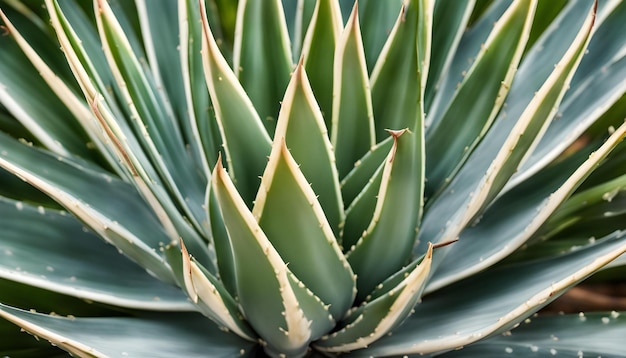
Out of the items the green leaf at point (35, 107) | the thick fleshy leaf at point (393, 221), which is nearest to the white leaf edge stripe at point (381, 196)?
the thick fleshy leaf at point (393, 221)

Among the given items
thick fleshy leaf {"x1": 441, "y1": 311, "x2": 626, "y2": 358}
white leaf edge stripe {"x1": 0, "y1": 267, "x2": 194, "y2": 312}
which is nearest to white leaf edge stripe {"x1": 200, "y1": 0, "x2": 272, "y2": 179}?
white leaf edge stripe {"x1": 0, "y1": 267, "x2": 194, "y2": 312}

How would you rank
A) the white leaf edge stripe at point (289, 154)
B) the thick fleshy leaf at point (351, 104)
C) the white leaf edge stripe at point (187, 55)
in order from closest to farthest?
the white leaf edge stripe at point (289, 154) → the thick fleshy leaf at point (351, 104) → the white leaf edge stripe at point (187, 55)

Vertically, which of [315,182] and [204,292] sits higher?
[315,182]

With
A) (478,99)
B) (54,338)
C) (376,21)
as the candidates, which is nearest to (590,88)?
(478,99)

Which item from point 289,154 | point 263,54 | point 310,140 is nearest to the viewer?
point 289,154

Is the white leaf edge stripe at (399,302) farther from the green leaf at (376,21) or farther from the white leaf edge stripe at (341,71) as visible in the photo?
the green leaf at (376,21)

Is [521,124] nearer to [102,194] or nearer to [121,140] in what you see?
[121,140]

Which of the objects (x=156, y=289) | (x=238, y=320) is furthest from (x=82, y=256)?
(x=238, y=320)
